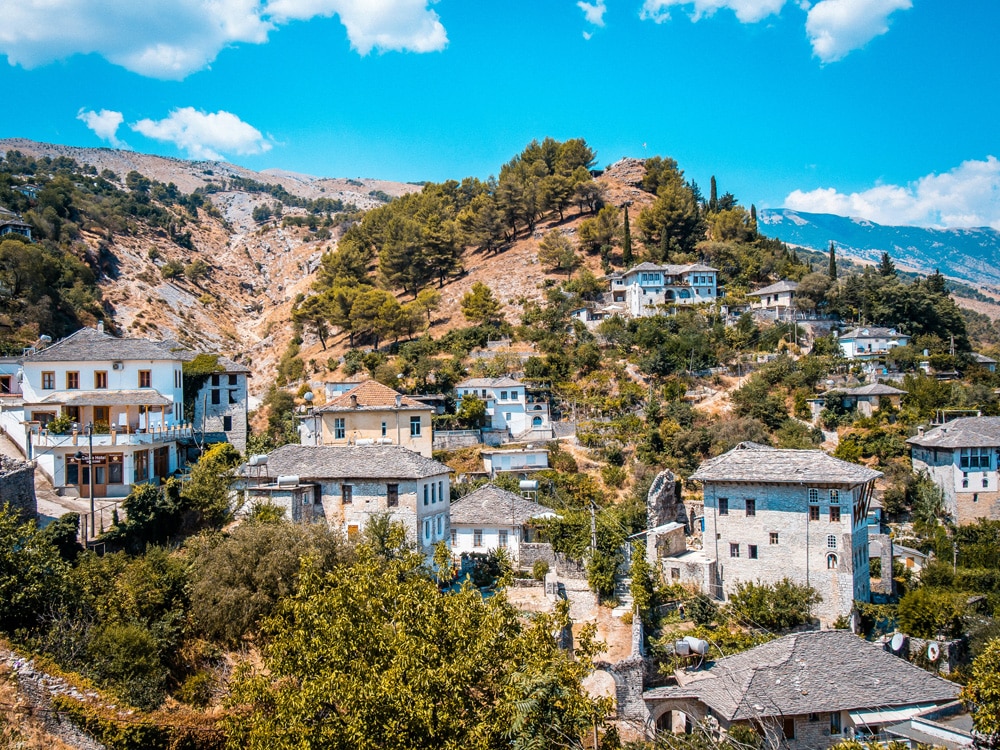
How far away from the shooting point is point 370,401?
4766 centimetres

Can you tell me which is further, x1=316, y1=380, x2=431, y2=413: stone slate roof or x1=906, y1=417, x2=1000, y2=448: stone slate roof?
x1=906, y1=417, x2=1000, y2=448: stone slate roof

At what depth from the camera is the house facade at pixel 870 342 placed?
238 feet

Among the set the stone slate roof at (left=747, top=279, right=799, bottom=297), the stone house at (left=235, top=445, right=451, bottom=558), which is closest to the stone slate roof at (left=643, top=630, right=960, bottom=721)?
the stone house at (left=235, top=445, right=451, bottom=558)

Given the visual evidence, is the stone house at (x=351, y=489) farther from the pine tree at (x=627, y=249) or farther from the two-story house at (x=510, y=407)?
the pine tree at (x=627, y=249)

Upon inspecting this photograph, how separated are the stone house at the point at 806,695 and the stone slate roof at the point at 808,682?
0.03 meters

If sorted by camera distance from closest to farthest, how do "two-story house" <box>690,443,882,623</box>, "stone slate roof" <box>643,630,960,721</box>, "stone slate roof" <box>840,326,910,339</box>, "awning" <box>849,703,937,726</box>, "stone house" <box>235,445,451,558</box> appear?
1. "awning" <box>849,703,937,726</box>
2. "stone slate roof" <box>643,630,960,721</box>
3. "stone house" <box>235,445,451,558</box>
4. "two-story house" <box>690,443,882,623</box>
5. "stone slate roof" <box>840,326,910,339</box>

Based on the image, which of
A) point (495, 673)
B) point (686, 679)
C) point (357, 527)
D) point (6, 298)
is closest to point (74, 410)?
point (357, 527)

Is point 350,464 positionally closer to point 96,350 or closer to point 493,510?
point 493,510

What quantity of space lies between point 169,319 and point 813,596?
76.3 metres

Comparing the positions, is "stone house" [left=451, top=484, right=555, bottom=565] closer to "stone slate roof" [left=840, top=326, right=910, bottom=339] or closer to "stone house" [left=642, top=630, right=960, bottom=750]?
"stone house" [left=642, top=630, right=960, bottom=750]

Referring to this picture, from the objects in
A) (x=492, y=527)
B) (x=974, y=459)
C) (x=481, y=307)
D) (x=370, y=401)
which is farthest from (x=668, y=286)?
(x=492, y=527)

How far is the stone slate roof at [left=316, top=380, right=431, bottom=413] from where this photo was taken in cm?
4691

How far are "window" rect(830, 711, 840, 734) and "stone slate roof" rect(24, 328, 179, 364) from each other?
32.2m

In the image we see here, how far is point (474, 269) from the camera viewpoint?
100875mm
